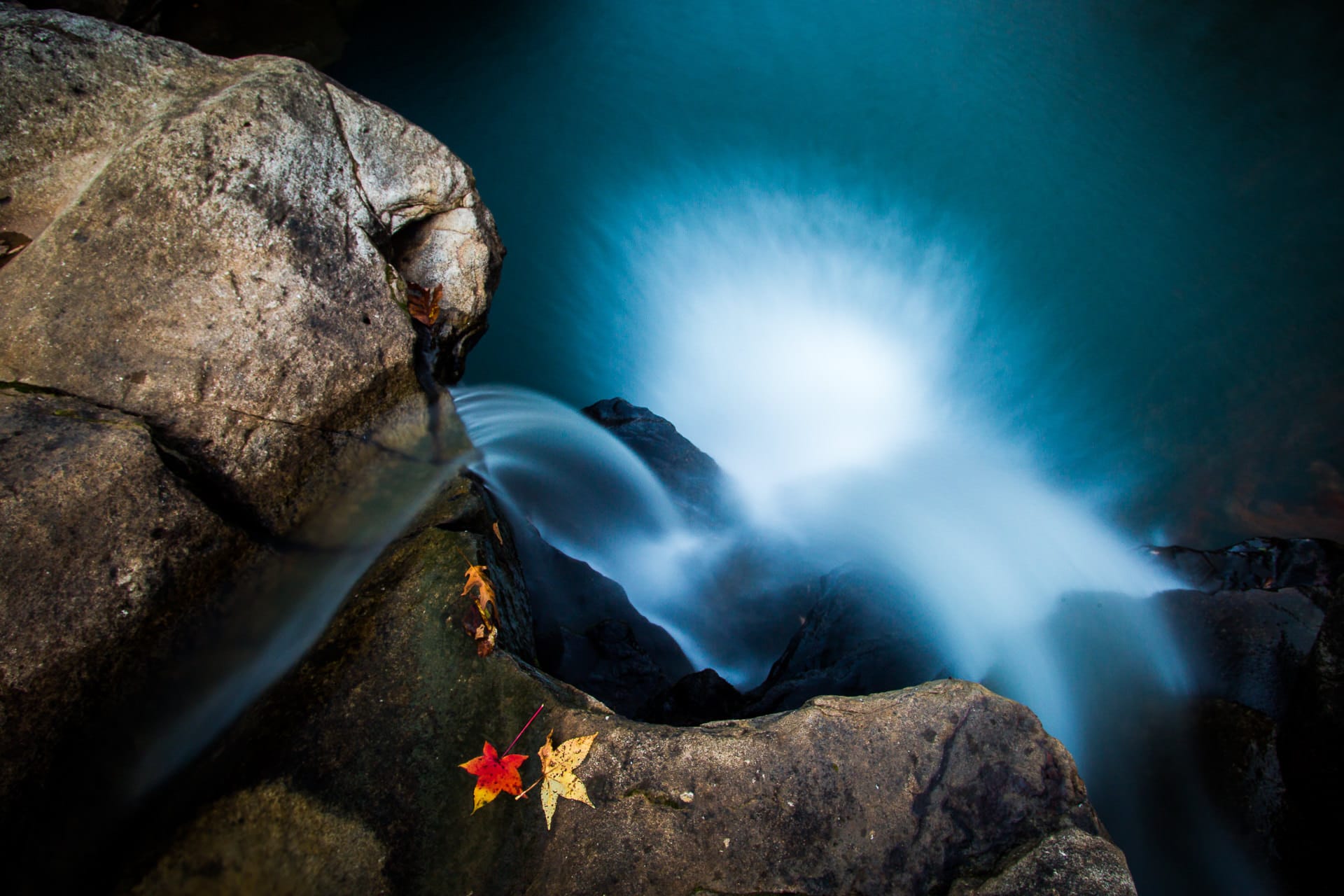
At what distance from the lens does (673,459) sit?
5.77 metres

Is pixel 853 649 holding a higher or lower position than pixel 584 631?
higher

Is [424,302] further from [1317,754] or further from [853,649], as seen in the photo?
[1317,754]

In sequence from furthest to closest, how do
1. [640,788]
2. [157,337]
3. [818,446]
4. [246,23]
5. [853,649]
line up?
1. [246,23]
2. [818,446]
3. [853,649]
4. [157,337]
5. [640,788]

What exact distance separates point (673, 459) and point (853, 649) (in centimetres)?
276

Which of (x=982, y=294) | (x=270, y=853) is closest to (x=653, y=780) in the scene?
(x=270, y=853)

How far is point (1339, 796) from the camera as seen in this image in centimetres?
238

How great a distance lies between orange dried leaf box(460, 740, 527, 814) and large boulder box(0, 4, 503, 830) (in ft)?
3.28

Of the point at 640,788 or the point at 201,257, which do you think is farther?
the point at 201,257

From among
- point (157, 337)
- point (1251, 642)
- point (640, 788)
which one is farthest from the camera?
point (1251, 642)

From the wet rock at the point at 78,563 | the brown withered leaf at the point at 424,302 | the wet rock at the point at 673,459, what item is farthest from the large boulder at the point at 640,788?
the wet rock at the point at 673,459

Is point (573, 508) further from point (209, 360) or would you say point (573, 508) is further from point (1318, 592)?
point (1318, 592)

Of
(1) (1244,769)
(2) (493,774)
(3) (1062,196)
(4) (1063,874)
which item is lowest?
(2) (493,774)

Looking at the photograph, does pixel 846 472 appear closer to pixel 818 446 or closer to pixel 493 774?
pixel 818 446

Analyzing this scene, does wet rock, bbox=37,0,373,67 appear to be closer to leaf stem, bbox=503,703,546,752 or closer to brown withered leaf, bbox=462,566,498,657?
brown withered leaf, bbox=462,566,498,657
